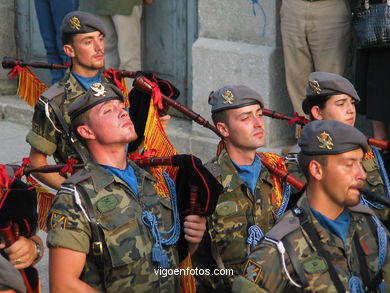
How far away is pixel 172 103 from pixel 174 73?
12.8 feet

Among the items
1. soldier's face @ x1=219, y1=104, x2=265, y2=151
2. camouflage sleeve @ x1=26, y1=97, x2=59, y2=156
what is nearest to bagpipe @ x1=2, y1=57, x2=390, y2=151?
soldier's face @ x1=219, y1=104, x2=265, y2=151

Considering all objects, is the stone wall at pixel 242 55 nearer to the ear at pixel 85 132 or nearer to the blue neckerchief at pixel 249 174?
the blue neckerchief at pixel 249 174

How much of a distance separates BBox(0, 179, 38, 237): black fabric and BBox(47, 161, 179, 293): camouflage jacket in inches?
4.0

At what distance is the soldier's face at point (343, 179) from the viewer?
14.2 feet

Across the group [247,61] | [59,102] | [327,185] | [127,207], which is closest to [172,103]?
[59,102]

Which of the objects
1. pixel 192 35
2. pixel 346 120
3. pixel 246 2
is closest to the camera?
pixel 346 120

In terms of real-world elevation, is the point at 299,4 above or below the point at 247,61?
above

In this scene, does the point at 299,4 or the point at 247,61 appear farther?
the point at 247,61

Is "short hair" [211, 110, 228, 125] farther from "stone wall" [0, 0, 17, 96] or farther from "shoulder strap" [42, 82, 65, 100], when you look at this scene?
"stone wall" [0, 0, 17, 96]

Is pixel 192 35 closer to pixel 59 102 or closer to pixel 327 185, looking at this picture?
pixel 59 102

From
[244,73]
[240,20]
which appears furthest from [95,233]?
[240,20]

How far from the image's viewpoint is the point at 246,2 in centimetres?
851

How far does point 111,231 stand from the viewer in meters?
4.64

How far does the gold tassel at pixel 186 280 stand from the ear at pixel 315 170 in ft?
3.32
